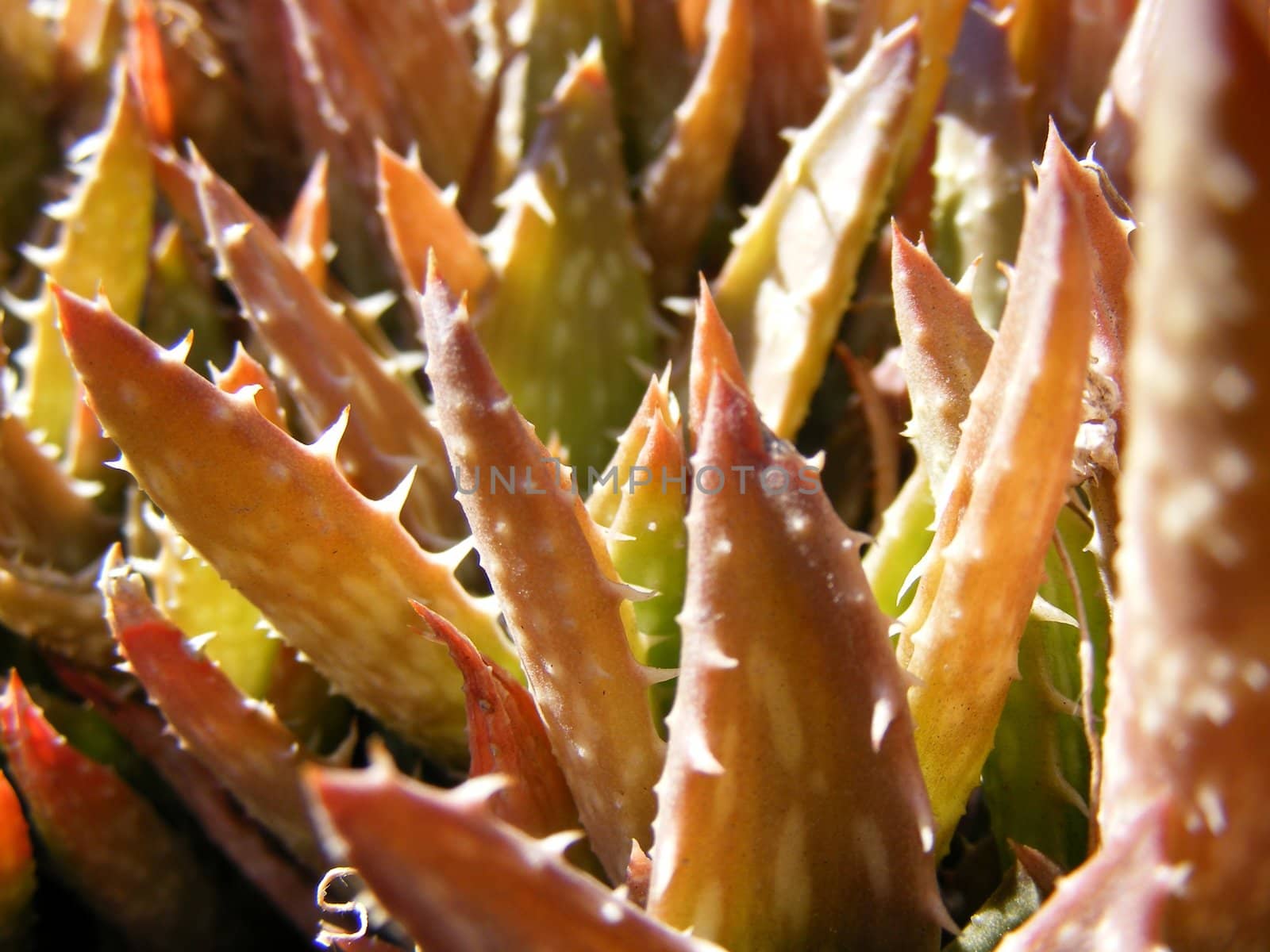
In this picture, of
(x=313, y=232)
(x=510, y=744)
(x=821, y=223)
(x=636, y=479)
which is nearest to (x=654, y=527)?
(x=636, y=479)

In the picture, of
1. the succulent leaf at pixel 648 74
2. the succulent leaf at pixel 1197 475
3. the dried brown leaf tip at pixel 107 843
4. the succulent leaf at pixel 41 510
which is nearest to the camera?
the succulent leaf at pixel 1197 475

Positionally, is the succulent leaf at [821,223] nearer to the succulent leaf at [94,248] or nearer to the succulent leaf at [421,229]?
the succulent leaf at [421,229]

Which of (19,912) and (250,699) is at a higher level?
(250,699)

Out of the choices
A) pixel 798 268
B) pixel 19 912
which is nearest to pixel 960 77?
pixel 798 268

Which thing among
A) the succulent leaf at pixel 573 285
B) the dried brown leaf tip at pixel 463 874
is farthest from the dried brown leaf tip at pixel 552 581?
the succulent leaf at pixel 573 285

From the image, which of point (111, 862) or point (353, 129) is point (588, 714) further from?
point (353, 129)

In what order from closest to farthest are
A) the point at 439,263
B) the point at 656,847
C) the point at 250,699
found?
the point at 656,847
the point at 250,699
the point at 439,263
